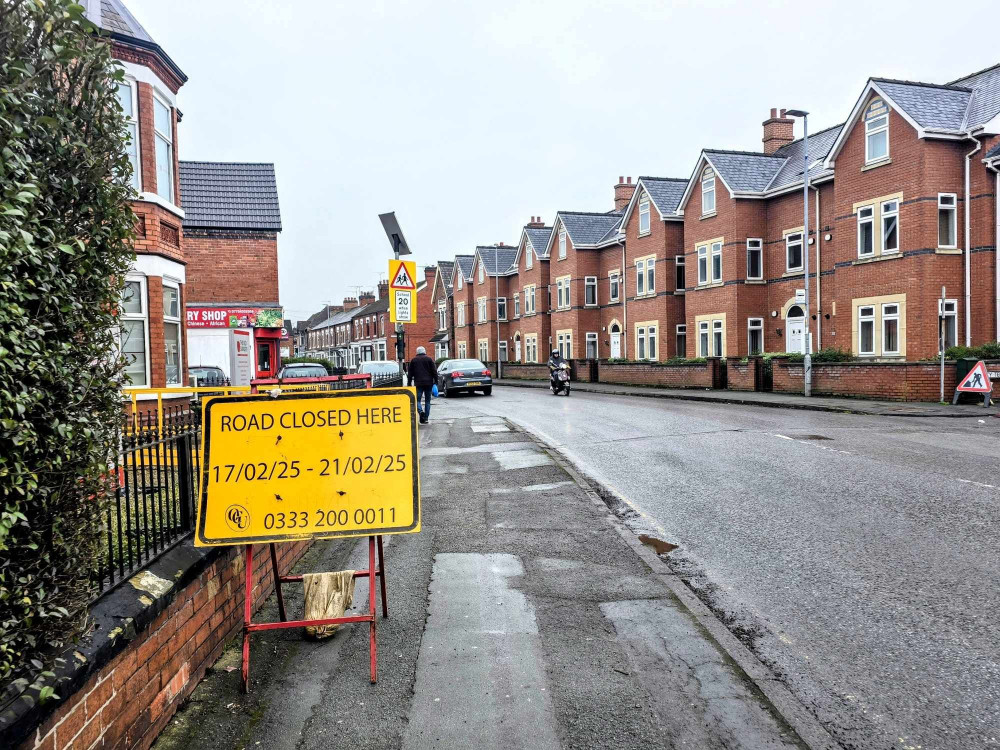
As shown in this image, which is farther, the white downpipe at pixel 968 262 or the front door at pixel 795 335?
the front door at pixel 795 335

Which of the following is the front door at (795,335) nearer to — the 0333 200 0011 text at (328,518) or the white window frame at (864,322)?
the white window frame at (864,322)

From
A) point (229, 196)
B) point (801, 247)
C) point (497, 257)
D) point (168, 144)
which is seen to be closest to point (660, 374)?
point (801, 247)

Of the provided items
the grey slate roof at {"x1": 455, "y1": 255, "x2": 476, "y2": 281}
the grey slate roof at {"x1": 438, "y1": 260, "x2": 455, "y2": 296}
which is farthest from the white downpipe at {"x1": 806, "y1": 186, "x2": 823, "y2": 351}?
the grey slate roof at {"x1": 438, "y1": 260, "x2": 455, "y2": 296}

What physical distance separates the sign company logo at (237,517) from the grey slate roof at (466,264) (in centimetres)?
6288

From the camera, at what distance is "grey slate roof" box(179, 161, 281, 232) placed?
27125 millimetres

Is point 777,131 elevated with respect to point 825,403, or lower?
elevated

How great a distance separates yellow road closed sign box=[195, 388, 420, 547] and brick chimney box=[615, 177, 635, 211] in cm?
4805

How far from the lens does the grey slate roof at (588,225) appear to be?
155 feet

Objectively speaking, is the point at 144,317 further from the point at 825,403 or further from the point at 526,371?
the point at 526,371

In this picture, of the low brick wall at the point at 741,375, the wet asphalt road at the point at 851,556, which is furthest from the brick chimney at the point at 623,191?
the wet asphalt road at the point at 851,556

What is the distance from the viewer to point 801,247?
30.1 metres

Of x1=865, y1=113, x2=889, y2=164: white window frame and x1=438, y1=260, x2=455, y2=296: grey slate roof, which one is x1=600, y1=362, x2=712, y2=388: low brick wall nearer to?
x1=865, y1=113, x2=889, y2=164: white window frame

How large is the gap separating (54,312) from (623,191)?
164 ft

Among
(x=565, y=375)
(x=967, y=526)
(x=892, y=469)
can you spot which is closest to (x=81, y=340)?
(x=967, y=526)
